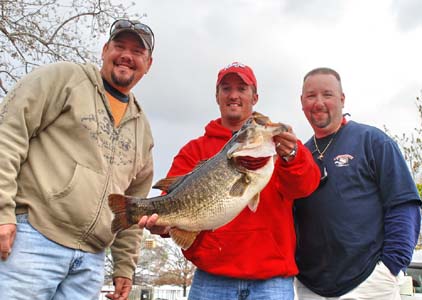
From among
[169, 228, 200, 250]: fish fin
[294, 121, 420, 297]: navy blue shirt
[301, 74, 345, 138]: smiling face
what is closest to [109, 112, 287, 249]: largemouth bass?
[169, 228, 200, 250]: fish fin

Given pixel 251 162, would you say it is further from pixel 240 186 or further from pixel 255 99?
pixel 255 99

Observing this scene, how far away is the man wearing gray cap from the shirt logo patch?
1824 mm

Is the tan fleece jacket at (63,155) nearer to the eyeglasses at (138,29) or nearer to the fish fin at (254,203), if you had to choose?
the eyeglasses at (138,29)

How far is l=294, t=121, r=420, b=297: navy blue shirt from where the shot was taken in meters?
4.05

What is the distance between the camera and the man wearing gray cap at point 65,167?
3545 millimetres

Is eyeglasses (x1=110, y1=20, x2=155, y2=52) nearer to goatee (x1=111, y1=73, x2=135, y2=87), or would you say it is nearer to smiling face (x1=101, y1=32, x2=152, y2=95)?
smiling face (x1=101, y1=32, x2=152, y2=95)

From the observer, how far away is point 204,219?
3652 mm

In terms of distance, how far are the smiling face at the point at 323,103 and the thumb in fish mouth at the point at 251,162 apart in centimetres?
125

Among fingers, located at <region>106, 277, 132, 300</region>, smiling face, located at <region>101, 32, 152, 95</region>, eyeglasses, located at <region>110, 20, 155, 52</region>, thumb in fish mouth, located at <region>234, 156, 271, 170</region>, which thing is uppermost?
eyeglasses, located at <region>110, 20, 155, 52</region>

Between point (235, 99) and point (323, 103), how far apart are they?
867 millimetres

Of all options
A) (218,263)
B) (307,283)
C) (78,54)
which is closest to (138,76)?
(218,263)

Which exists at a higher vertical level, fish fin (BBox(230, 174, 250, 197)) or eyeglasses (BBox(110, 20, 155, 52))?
eyeglasses (BBox(110, 20, 155, 52))

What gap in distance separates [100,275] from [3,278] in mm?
873

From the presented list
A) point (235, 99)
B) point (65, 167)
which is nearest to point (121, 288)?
point (65, 167)
